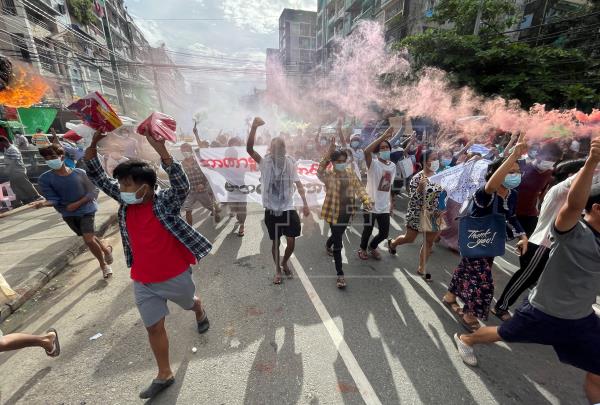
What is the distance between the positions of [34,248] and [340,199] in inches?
208

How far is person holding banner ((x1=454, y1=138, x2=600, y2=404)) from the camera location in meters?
1.62

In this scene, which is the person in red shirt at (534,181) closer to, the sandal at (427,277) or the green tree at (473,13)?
the sandal at (427,277)

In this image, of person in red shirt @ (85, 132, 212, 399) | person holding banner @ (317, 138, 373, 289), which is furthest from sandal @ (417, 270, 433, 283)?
person in red shirt @ (85, 132, 212, 399)

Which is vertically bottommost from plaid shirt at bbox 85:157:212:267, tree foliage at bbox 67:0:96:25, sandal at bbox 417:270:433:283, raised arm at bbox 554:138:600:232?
sandal at bbox 417:270:433:283

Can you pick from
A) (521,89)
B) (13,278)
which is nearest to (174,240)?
(13,278)

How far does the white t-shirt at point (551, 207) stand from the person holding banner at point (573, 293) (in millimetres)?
132

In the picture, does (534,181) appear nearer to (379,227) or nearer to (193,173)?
(379,227)

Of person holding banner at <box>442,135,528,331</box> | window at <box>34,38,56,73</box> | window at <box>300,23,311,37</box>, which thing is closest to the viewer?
person holding banner at <box>442,135,528,331</box>

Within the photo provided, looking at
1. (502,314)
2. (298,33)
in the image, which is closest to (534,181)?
(502,314)

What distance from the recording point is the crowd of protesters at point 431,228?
1.80 metres

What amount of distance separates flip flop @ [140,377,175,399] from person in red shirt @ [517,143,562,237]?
4474 millimetres

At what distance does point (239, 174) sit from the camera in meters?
5.49

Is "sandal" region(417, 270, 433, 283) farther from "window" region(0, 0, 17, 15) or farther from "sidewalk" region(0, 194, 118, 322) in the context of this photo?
"window" region(0, 0, 17, 15)

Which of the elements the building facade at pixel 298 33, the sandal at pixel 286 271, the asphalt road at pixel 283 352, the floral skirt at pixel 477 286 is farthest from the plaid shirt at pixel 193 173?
the building facade at pixel 298 33
